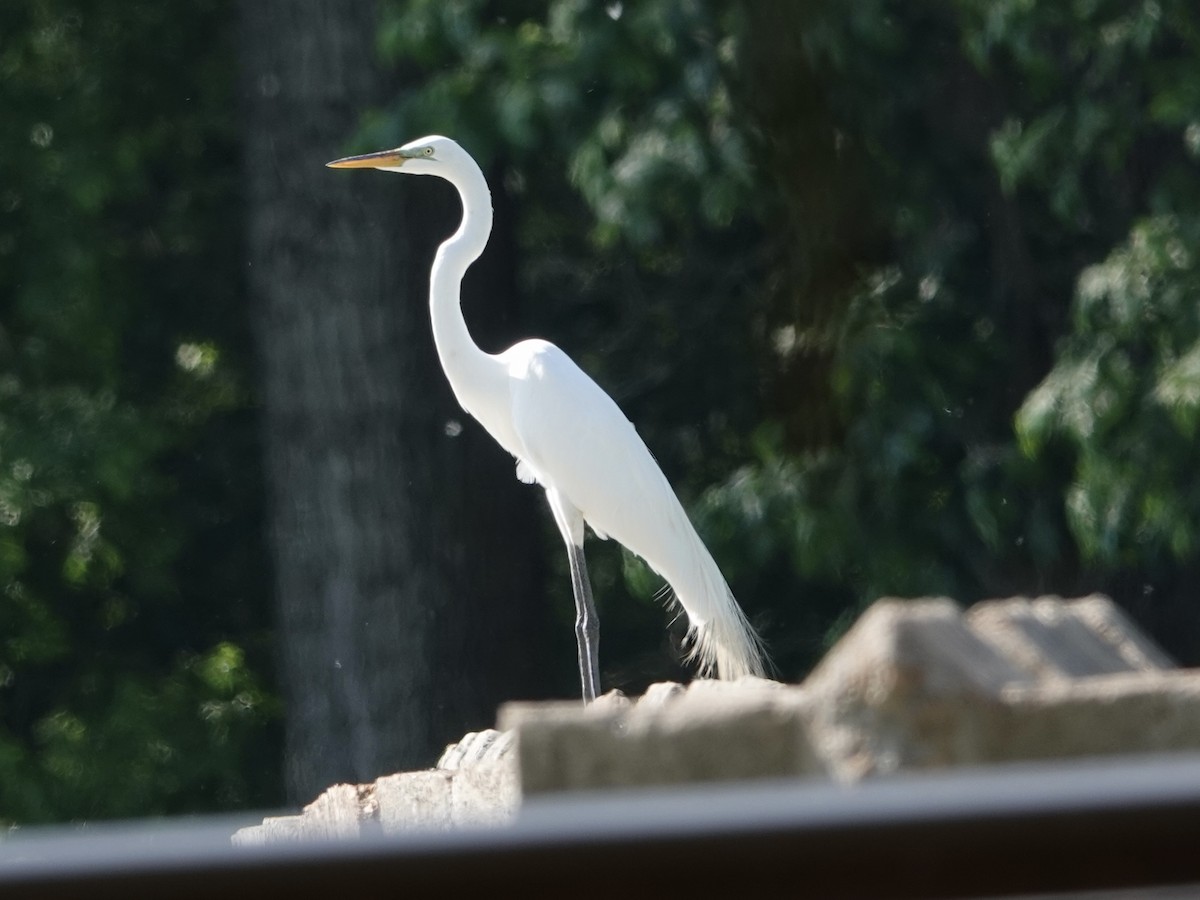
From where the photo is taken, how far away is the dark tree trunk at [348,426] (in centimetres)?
845

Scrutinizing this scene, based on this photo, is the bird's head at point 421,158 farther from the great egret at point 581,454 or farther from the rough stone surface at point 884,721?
the rough stone surface at point 884,721

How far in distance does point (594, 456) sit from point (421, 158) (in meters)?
1.10

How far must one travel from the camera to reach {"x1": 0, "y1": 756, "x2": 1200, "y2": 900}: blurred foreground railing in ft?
2.78

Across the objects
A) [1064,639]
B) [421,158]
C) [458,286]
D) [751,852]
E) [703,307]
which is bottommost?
[1064,639]

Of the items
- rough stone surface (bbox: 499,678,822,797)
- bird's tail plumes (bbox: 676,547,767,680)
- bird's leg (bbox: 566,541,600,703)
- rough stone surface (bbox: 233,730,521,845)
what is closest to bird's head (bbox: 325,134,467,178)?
bird's leg (bbox: 566,541,600,703)

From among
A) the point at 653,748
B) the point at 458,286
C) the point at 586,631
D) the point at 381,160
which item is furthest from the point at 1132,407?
the point at 653,748

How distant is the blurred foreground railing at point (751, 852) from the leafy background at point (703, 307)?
5.10 meters

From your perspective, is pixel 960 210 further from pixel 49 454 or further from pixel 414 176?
pixel 49 454

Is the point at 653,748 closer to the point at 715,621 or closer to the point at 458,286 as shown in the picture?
the point at 715,621

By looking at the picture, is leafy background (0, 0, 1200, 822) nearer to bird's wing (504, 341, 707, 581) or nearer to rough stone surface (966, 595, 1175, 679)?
bird's wing (504, 341, 707, 581)

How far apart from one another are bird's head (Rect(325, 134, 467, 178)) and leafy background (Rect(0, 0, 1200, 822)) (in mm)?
758

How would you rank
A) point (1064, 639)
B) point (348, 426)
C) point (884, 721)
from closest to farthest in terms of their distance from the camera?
point (884, 721) < point (1064, 639) < point (348, 426)

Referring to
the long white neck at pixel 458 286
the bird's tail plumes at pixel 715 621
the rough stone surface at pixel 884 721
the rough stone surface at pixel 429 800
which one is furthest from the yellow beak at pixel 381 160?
the rough stone surface at pixel 884 721

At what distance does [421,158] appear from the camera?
6.36 metres
